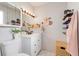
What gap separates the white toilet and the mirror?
0.25 metres

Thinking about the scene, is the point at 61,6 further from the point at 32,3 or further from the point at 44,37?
the point at 44,37

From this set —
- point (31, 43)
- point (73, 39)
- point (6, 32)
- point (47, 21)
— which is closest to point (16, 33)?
point (6, 32)

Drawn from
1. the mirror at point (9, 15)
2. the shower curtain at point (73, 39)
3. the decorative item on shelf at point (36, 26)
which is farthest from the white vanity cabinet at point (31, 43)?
the shower curtain at point (73, 39)

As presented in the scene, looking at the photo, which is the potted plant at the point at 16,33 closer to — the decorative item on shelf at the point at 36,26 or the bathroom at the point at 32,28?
the bathroom at the point at 32,28

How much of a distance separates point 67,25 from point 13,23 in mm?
718

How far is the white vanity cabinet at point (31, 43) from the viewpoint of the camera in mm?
1541

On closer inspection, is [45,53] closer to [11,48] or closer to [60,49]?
[60,49]

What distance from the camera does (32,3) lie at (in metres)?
1.39

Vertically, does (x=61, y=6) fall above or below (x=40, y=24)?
above

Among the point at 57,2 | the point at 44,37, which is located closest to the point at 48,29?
the point at 44,37

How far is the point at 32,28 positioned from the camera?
5.06 ft

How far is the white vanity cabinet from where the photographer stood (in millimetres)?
1541

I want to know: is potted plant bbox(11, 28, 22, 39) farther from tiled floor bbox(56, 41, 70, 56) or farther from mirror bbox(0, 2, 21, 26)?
tiled floor bbox(56, 41, 70, 56)

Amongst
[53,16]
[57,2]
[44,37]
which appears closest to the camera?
[57,2]
